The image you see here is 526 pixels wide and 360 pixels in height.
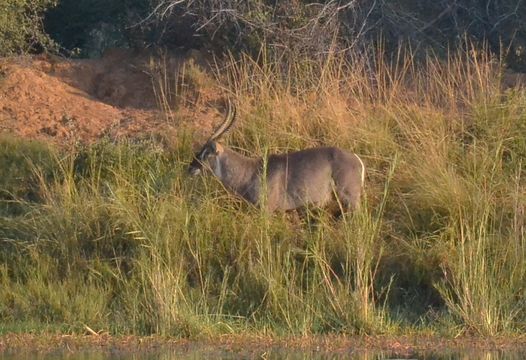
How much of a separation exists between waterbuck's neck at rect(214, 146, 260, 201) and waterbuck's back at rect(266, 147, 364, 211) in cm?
19

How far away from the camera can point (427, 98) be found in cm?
1360

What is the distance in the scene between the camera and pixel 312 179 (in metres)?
11.8

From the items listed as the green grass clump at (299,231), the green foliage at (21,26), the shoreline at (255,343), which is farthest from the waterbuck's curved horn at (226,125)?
the green foliage at (21,26)

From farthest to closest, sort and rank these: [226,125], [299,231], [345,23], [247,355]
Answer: [345,23]
[226,125]
[299,231]
[247,355]

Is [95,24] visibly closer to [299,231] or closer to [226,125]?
[226,125]

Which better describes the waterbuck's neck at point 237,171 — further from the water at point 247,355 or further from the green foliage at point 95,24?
the green foliage at point 95,24

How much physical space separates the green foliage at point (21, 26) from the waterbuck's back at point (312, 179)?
4.10 metres

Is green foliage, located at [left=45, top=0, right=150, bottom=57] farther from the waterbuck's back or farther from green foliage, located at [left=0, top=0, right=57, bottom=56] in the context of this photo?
the waterbuck's back

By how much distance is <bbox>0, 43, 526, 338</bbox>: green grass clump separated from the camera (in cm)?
998

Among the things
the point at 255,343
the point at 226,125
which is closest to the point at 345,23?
the point at 226,125

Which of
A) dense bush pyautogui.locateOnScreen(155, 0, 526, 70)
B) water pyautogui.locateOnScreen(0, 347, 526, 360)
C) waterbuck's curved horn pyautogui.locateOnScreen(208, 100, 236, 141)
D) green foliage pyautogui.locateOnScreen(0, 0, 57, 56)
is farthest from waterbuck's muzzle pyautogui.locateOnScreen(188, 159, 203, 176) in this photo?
green foliage pyautogui.locateOnScreen(0, 0, 57, 56)

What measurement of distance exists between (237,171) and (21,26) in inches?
155

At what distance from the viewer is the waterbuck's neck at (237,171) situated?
11.8 meters

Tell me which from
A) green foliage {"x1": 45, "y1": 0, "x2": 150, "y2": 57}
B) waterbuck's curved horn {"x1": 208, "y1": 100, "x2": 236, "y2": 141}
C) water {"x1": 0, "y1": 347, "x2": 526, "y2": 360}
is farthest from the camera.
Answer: green foliage {"x1": 45, "y1": 0, "x2": 150, "y2": 57}
